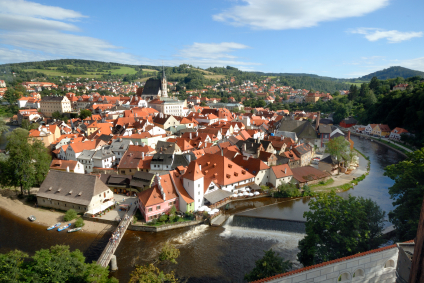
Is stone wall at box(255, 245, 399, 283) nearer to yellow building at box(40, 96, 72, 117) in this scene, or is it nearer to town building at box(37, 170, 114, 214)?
town building at box(37, 170, 114, 214)

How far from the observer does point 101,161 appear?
38.1 metres

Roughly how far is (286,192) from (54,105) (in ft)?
286

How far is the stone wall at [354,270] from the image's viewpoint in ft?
40.3

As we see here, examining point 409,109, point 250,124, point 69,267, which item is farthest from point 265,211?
point 409,109

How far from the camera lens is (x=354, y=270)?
13188 mm

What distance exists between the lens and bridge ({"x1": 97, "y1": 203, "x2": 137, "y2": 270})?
63.6 feet

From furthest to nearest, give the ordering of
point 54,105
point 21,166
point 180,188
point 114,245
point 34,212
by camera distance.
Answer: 1. point 54,105
2. point 21,166
3. point 34,212
4. point 180,188
5. point 114,245

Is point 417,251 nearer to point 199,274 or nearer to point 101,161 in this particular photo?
point 199,274

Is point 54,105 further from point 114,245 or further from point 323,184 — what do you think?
point 323,184

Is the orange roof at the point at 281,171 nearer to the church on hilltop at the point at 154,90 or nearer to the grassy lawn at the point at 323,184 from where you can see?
the grassy lawn at the point at 323,184

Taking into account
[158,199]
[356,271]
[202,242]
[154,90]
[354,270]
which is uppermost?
[154,90]

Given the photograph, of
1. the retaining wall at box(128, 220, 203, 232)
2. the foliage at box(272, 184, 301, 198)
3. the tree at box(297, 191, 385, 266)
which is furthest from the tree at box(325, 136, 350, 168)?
the retaining wall at box(128, 220, 203, 232)

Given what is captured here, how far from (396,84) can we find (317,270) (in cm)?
12056

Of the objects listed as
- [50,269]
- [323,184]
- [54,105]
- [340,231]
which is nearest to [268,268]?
[340,231]
